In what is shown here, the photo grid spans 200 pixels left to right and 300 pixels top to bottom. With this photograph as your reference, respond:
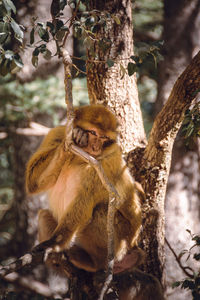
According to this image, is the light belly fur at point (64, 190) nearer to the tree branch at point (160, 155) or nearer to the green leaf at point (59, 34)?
the tree branch at point (160, 155)

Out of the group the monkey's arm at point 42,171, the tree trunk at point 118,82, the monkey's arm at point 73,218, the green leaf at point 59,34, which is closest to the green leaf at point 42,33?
the green leaf at point 59,34

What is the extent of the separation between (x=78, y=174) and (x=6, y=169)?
6.25m

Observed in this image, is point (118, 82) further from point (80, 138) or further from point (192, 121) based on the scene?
point (80, 138)

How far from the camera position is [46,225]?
10.1 ft

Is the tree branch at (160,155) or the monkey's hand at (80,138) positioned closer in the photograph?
the monkey's hand at (80,138)

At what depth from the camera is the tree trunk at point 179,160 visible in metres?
4.59

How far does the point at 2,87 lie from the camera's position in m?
5.05

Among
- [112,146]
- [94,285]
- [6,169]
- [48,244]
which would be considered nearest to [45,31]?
[112,146]

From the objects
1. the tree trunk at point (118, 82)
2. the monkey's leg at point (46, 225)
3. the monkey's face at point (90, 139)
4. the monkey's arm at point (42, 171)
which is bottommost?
the monkey's leg at point (46, 225)

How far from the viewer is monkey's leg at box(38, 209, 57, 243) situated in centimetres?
302

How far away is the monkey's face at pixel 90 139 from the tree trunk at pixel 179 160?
215 centimetres

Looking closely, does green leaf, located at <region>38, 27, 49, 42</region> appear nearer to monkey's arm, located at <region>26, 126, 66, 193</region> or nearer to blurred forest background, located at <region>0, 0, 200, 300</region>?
monkey's arm, located at <region>26, 126, 66, 193</region>

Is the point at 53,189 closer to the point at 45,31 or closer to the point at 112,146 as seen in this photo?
the point at 112,146

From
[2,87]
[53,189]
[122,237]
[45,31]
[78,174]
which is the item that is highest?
[45,31]
